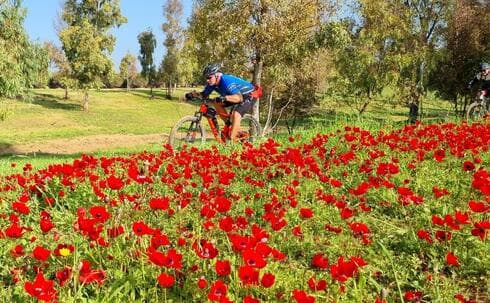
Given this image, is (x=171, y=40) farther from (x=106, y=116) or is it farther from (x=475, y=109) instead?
(x=475, y=109)

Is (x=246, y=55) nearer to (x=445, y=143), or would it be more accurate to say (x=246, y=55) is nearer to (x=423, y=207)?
(x=445, y=143)

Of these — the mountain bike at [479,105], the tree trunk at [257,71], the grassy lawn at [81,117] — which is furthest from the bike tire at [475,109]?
the grassy lawn at [81,117]

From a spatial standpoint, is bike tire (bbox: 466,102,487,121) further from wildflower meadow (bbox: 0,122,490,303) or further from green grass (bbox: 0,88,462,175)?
wildflower meadow (bbox: 0,122,490,303)

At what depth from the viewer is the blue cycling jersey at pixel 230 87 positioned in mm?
10141

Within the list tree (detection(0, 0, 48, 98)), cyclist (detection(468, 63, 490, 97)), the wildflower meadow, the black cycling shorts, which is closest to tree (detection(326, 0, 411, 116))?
cyclist (detection(468, 63, 490, 97))

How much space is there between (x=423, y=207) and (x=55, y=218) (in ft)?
10.9

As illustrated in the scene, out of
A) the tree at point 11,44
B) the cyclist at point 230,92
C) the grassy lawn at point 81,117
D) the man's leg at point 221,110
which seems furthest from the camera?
the grassy lawn at point 81,117

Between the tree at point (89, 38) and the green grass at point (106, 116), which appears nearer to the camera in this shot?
the green grass at point (106, 116)

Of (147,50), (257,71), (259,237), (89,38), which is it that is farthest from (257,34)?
(147,50)

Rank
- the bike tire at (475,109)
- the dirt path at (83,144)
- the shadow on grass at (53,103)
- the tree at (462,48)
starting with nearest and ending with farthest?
1. the bike tire at (475,109)
2. the dirt path at (83,144)
3. the tree at (462,48)
4. the shadow on grass at (53,103)

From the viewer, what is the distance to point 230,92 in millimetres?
10148

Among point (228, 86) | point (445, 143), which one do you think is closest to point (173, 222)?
point (445, 143)

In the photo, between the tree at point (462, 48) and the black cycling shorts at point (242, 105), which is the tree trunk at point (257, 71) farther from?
the tree at point (462, 48)

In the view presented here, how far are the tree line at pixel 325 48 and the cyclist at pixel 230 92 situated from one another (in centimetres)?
303
